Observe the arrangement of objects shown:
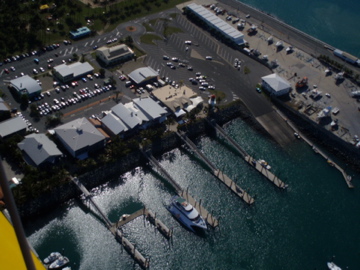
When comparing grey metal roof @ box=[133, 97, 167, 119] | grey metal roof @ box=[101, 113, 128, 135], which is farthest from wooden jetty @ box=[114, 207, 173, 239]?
grey metal roof @ box=[133, 97, 167, 119]

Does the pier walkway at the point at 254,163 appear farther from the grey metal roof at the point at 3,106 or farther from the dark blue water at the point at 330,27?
the dark blue water at the point at 330,27

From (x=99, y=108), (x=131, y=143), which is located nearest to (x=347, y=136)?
(x=131, y=143)

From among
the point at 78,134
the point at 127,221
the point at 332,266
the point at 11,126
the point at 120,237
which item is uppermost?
the point at 11,126

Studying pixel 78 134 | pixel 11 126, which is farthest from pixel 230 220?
pixel 11 126

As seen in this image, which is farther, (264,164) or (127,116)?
(127,116)

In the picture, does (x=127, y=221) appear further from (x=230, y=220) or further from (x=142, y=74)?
(x=142, y=74)

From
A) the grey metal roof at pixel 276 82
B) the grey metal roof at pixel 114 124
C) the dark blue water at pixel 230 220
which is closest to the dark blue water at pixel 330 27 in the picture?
the grey metal roof at pixel 276 82
